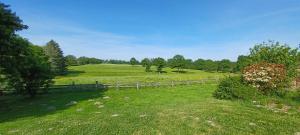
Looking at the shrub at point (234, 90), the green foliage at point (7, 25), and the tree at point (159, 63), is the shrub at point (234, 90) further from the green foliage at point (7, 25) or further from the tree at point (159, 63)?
the tree at point (159, 63)

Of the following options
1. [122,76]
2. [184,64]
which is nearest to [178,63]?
[184,64]

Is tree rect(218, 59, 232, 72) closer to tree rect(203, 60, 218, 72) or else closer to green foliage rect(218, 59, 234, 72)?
green foliage rect(218, 59, 234, 72)

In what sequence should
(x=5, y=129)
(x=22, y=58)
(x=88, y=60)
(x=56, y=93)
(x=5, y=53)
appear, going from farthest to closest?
(x=88, y=60), (x=56, y=93), (x=22, y=58), (x=5, y=53), (x=5, y=129)

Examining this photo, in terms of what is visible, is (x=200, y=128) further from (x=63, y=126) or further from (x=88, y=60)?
(x=88, y=60)

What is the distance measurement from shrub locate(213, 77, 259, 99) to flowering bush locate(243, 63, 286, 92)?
1.09 m

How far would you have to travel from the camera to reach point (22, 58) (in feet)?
85.6

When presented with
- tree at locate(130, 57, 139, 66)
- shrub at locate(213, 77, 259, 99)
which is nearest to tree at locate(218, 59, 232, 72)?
tree at locate(130, 57, 139, 66)

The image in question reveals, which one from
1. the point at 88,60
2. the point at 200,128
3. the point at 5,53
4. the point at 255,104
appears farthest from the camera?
the point at 88,60

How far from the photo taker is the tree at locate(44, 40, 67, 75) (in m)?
90.1

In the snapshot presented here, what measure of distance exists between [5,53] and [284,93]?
25.6 metres

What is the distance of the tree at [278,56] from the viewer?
34.4 metres

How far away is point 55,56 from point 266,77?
7657 cm

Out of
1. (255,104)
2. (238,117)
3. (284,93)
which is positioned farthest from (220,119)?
(284,93)

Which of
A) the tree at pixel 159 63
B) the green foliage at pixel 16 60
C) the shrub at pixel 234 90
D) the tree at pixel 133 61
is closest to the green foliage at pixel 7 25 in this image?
the green foliage at pixel 16 60
